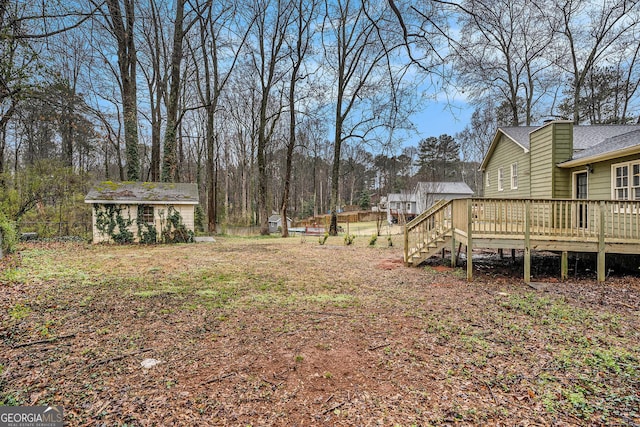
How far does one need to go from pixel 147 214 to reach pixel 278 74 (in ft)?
36.9

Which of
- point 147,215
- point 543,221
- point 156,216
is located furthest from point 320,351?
point 147,215

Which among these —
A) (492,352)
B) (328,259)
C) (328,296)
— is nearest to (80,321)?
(328,296)

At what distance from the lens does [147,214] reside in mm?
14211

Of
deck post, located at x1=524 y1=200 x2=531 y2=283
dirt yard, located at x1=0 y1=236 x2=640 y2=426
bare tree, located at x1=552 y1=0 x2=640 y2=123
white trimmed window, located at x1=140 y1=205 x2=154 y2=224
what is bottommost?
dirt yard, located at x1=0 y1=236 x2=640 y2=426

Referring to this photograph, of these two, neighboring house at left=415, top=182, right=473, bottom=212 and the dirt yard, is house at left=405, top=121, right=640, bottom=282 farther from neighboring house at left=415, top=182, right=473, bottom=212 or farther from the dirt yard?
neighboring house at left=415, top=182, right=473, bottom=212

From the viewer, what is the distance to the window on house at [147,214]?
46.3ft

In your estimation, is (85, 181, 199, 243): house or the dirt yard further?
(85, 181, 199, 243): house

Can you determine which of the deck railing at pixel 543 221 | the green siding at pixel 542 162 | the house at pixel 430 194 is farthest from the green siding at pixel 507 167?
the house at pixel 430 194

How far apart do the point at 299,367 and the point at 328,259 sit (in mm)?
6807

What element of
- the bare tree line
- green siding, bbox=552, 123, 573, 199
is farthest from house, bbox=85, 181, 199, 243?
green siding, bbox=552, 123, 573, 199

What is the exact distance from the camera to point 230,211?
38.0 meters

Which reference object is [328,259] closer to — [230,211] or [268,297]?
[268,297]

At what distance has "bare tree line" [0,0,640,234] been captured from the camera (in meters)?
3.97

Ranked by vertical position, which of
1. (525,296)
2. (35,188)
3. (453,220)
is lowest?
(525,296)
